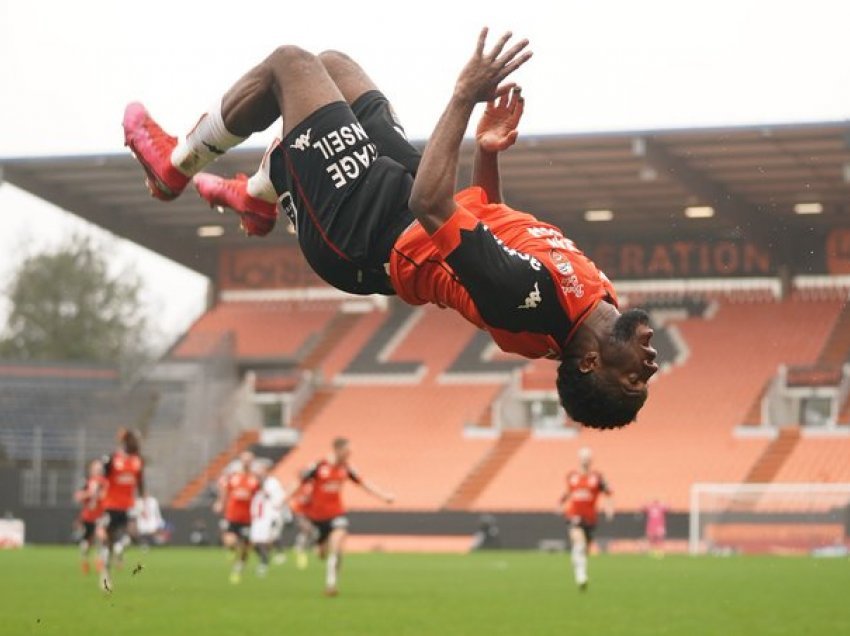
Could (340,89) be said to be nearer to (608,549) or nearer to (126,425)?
(608,549)

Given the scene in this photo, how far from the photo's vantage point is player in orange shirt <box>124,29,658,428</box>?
5230 millimetres

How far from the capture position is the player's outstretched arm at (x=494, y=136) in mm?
5742

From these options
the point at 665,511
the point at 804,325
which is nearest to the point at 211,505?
the point at 665,511

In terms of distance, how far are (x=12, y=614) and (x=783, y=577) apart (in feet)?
38.9

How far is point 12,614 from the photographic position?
14656 millimetres

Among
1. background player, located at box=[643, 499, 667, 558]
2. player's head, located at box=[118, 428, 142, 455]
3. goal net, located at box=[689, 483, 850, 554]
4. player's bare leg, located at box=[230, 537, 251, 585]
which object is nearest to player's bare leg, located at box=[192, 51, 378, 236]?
player's head, located at box=[118, 428, 142, 455]

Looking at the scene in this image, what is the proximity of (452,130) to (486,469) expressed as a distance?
33781 millimetres

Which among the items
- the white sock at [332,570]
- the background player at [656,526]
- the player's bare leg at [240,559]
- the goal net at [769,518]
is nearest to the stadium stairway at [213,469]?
the background player at [656,526]

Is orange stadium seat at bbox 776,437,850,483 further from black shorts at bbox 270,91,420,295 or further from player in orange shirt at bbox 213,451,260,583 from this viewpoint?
black shorts at bbox 270,91,420,295

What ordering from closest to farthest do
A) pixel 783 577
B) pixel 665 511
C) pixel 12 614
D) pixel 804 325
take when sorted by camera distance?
pixel 12 614 < pixel 783 577 < pixel 804 325 < pixel 665 511

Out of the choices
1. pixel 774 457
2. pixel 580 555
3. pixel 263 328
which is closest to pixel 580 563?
pixel 580 555

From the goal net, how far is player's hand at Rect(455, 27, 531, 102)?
27.8 m

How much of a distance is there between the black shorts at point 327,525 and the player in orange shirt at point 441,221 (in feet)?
47.3

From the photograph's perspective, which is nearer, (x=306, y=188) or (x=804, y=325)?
Answer: (x=306, y=188)
